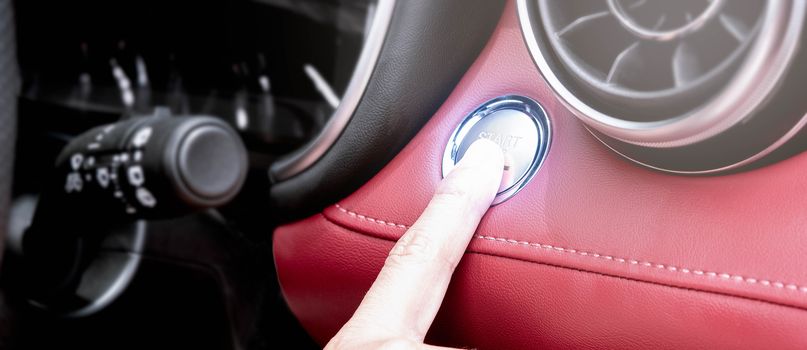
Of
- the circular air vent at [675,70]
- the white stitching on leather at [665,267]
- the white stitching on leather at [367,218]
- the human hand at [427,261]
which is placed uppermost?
the circular air vent at [675,70]

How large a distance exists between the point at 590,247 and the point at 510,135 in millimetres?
134

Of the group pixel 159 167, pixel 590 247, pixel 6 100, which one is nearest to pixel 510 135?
pixel 590 247

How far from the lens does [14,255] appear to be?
1128 mm

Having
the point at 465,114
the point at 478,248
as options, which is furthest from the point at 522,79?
the point at 478,248

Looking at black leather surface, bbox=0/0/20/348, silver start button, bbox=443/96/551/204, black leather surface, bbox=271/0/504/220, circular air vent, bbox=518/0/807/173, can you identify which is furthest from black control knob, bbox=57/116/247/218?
circular air vent, bbox=518/0/807/173

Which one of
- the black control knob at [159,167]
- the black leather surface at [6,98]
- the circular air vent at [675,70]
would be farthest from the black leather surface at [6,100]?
the circular air vent at [675,70]

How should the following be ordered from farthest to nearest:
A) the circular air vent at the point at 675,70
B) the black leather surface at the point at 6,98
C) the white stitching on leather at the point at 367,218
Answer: the black leather surface at the point at 6,98
the white stitching on leather at the point at 367,218
the circular air vent at the point at 675,70

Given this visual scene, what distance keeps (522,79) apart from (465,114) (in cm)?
7

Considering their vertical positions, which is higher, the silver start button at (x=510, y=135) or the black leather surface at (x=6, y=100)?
the silver start button at (x=510, y=135)

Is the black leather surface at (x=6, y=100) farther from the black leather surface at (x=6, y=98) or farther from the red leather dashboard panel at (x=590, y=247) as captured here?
the red leather dashboard panel at (x=590, y=247)

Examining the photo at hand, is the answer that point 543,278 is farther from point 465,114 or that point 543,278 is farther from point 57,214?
point 57,214

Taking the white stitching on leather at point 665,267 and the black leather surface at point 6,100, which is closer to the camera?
the white stitching on leather at point 665,267

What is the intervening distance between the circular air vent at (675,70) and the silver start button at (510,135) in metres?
0.07

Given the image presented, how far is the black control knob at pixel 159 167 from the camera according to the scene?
0.78 meters
